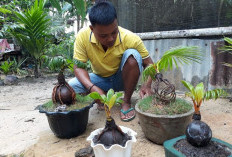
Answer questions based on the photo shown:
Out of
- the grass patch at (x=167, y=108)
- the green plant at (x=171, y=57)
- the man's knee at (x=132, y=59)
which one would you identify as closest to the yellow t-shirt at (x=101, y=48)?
the man's knee at (x=132, y=59)

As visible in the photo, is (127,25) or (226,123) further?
(127,25)

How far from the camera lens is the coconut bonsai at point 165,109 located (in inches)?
60.6

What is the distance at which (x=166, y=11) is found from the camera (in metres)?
3.23

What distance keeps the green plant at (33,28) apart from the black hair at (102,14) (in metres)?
3.37

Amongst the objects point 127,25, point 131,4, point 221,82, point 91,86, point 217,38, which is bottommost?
point 221,82

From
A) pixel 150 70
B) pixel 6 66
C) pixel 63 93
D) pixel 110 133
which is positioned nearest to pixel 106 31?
pixel 150 70

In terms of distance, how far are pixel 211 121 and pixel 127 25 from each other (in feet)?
7.31

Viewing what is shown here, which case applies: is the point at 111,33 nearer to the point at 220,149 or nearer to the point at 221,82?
the point at 220,149

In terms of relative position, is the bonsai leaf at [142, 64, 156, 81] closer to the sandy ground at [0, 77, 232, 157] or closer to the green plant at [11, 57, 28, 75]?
the sandy ground at [0, 77, 232, 157]

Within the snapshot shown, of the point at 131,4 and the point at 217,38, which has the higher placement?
the point at 131,4

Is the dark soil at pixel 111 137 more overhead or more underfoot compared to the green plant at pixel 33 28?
more underfoot

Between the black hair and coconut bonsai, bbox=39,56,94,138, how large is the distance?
18.6 inches

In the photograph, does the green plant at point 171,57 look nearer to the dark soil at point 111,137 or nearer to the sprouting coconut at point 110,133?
the sprouting coconut at point 110,133

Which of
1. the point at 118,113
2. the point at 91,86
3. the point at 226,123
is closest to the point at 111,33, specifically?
the point at 91,86
